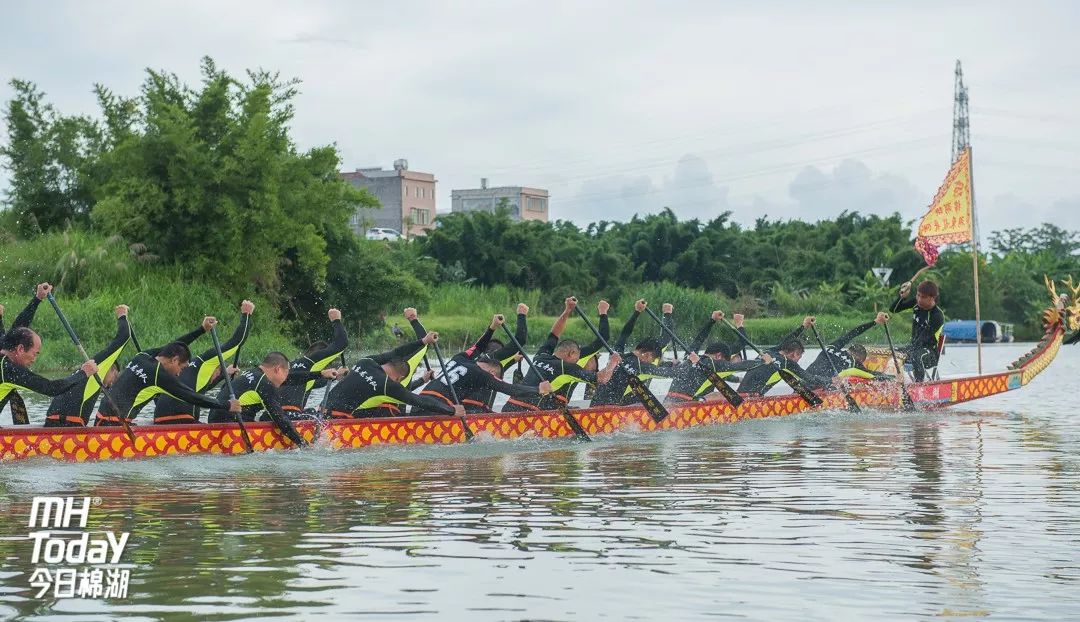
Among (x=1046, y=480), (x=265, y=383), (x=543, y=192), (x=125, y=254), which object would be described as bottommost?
(x=1046, y=480)

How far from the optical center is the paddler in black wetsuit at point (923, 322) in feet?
56.5

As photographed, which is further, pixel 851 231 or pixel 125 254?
pixel 851 231

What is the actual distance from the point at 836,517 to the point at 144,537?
438 cm

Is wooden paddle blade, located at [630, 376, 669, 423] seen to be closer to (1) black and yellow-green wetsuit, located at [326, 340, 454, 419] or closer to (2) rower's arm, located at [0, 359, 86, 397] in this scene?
(1) black and yellow-green wetsuit, located at [326, 340, 454, 419]

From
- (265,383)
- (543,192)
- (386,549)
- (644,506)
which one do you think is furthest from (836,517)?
(543,192)

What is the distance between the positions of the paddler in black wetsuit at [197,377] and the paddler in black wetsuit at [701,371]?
5742 mm

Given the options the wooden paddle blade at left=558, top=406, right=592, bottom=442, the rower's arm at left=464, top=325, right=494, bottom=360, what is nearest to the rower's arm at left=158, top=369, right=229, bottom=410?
the rower's arm at left=464, top=325, right=494, bottom=360

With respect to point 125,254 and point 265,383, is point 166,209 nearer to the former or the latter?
point 125,254

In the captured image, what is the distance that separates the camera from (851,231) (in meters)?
63.3

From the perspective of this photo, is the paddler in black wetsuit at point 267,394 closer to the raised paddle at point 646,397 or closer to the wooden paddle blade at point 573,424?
the wooden paddle blade at point 573,424

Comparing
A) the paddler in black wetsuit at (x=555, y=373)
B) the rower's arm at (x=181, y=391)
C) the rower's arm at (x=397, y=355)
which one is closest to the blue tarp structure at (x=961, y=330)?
the paddler in black wetsuit at (x=555, y=373)

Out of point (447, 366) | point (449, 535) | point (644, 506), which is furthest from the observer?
point (447, 366)

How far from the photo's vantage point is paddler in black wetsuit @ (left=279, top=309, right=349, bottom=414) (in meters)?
12.6

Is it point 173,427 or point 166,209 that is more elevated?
point 166,209
